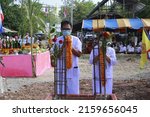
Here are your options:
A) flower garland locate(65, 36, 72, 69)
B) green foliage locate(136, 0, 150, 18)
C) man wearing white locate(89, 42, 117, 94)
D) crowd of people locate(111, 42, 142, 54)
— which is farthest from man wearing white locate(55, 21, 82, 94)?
green foliage locate(136, 0, 150, 18)

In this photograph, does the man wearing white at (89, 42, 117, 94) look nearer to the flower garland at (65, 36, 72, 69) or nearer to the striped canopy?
the flower garland at (65, 36, 72, 69)

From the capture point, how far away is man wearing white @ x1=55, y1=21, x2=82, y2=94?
7.46m

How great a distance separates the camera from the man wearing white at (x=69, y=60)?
7.46m

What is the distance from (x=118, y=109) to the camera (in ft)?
15.5

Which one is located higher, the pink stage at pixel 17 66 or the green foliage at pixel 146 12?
the green foliage at pixel 146 12

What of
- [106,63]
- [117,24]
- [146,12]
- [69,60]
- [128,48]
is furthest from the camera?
[146,12]

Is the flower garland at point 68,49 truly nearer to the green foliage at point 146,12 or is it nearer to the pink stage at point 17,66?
the pink stage at point 17,66

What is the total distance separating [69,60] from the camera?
26.7 feet

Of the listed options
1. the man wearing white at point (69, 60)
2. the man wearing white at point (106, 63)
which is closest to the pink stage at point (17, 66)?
the man wearing white at point (69, 60)

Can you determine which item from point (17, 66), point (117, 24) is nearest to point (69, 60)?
point (17, 66)

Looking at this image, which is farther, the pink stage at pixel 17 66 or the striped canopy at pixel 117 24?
the striped canopy at pixel 117 24

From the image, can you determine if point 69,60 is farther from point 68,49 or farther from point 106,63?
point 106,63

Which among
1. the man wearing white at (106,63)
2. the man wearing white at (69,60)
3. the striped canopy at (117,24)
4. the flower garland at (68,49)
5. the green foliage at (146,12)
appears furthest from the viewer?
the green foliage at (146,12)

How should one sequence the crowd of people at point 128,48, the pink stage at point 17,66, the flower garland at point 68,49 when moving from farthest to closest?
1. the crowd of people at point 128,48
2. the pink stage at point 17,66
3. the flower garland at point 68,49
